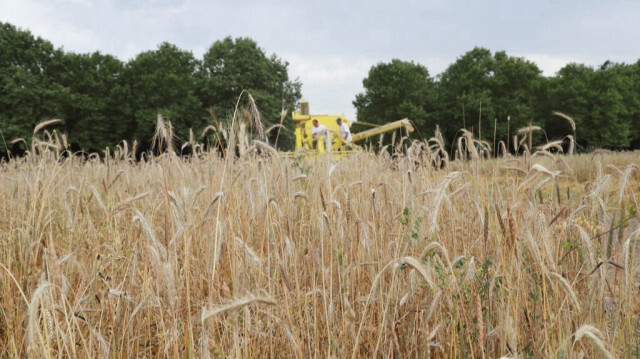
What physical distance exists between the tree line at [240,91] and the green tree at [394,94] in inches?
3.8

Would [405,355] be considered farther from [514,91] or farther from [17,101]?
[514,91]

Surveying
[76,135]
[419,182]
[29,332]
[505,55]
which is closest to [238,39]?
[76,135]

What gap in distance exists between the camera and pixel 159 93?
33.9 m

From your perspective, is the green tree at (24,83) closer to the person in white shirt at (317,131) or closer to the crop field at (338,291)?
the person in white shirt at (317,131)

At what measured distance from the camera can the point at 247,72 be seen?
3494 centimetres

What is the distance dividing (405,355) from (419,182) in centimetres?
232

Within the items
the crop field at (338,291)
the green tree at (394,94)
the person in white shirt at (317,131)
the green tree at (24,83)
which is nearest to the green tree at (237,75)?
the green tree at (394,94)

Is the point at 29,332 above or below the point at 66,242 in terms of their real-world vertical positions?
above

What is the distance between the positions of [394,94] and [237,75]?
14.5m

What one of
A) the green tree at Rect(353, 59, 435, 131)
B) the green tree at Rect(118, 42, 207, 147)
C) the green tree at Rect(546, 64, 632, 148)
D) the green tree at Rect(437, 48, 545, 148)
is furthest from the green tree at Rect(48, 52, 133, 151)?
the green tree at Rect(546, 64, 632, 148)

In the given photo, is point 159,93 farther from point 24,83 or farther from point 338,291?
point 338,291

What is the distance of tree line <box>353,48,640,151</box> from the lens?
36.8 meters

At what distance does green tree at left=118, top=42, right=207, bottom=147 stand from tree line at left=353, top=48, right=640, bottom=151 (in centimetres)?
1593

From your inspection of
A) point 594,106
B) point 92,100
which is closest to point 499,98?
point 594,106
